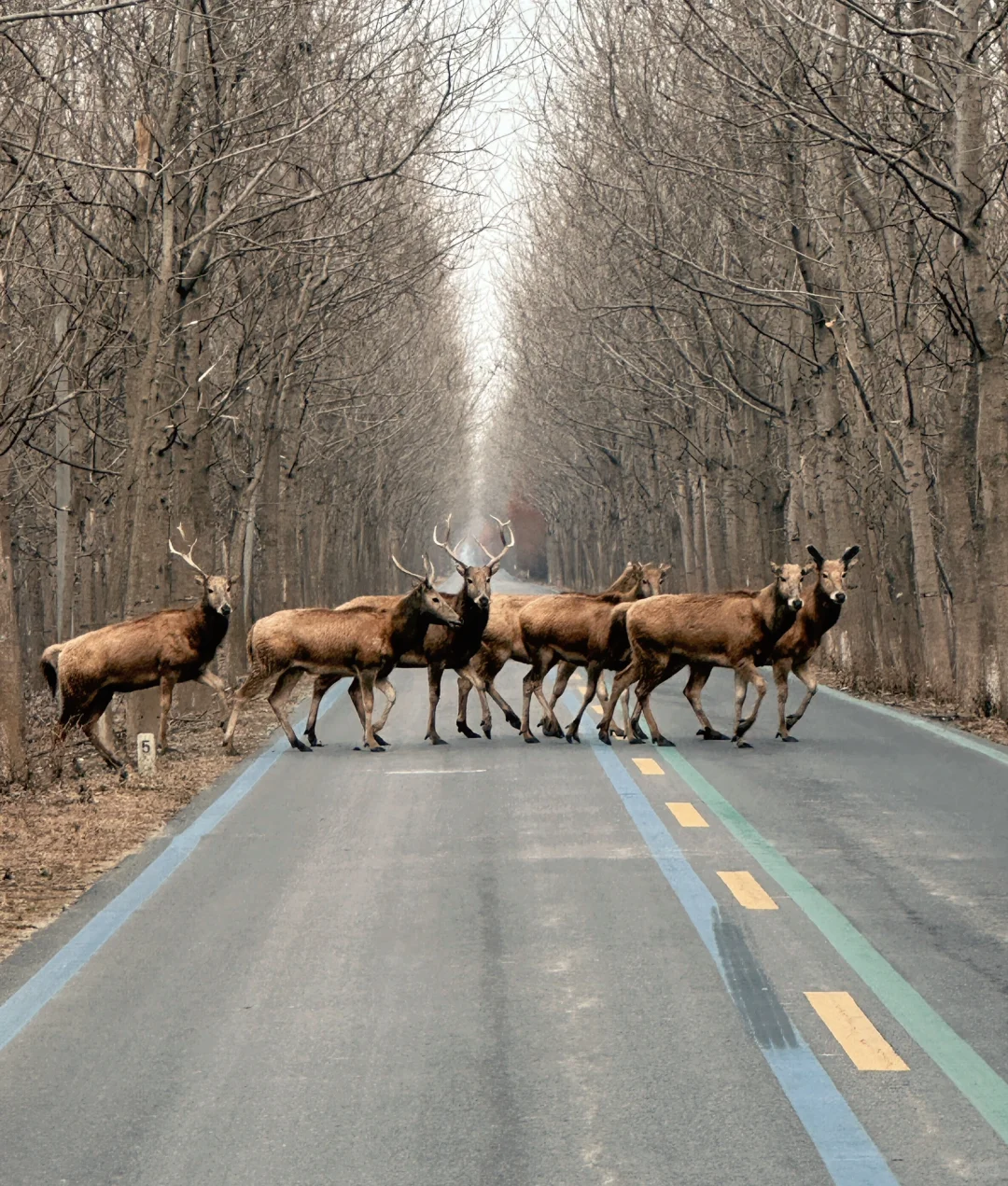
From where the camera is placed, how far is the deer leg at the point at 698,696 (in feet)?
51.6

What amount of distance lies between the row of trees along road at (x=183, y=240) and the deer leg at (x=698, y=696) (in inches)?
204

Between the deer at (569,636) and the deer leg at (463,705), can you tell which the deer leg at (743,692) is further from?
the deer leg at (463,705)

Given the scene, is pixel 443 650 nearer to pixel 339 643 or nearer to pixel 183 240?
pixel 339 643

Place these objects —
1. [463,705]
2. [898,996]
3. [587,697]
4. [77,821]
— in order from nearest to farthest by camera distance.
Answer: [898,996], [77,821], [587,697], [463,705]

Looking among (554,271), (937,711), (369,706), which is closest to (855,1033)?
(369,706)

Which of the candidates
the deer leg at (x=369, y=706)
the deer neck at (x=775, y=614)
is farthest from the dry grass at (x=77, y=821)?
the deer neck at (x=775, y=614)

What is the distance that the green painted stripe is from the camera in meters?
5.14

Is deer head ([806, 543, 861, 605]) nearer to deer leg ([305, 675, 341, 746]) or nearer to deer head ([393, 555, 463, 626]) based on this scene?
deer head ([393, 555, 463, 626])

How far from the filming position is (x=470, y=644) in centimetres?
1628

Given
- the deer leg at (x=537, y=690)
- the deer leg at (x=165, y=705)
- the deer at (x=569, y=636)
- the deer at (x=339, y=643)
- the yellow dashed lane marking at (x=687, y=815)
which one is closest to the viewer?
the yellow dashed lane marking at (x=687, y=815)

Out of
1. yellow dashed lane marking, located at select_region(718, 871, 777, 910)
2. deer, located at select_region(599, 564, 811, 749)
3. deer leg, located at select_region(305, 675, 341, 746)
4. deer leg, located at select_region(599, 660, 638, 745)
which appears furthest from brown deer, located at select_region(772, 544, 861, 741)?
yellow dashed lane marking, located at select_region(718, 871, 777, 910)

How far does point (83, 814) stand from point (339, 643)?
462 cm

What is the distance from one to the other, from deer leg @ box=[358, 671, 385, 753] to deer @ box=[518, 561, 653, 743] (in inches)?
55.6

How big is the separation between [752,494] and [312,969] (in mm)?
26532
